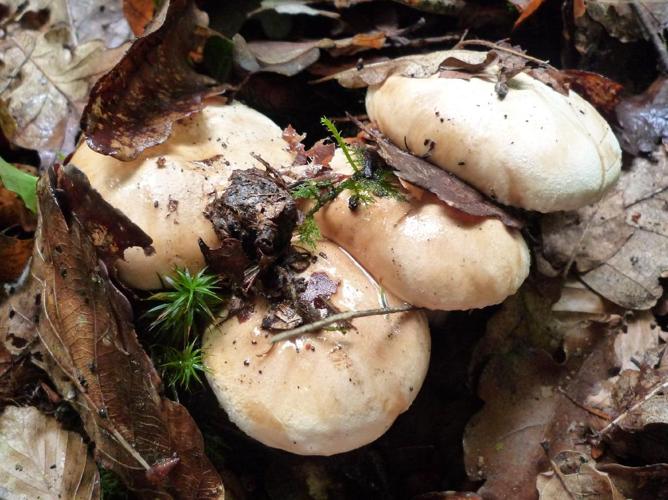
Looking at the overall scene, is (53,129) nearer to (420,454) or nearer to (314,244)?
(314,244)

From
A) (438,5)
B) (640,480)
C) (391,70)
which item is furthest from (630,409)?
(438,5)

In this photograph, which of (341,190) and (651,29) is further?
(651,29)

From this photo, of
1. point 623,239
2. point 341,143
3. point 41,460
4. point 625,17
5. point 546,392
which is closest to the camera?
point 41,460

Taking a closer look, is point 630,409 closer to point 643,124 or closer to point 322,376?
point 322,376

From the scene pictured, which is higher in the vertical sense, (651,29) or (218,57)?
(218,57)

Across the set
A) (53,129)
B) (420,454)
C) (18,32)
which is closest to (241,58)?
(53,129)

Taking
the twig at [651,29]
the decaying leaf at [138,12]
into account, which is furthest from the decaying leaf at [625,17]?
the decaying leaf at [138,12]

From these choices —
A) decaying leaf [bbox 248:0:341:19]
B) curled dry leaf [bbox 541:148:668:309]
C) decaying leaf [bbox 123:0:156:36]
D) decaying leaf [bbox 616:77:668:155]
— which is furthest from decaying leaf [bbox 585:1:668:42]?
decaying leaf [bbox 123:0:156:36]

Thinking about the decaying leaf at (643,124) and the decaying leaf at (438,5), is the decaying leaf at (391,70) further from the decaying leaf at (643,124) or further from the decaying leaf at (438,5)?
the decaying leaf at (643,124)
